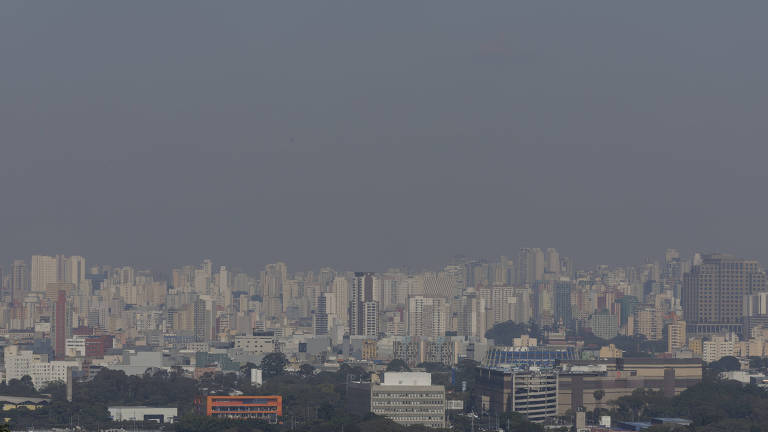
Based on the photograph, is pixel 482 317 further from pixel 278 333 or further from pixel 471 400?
pixel 471 400

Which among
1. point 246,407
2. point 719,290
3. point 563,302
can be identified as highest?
point 719,290

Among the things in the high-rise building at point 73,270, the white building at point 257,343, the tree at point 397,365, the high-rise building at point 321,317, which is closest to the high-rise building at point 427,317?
the high-rise building at point 321,317

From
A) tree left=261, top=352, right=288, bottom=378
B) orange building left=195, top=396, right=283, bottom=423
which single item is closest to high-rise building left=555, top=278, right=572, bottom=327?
tree left=261, top=352, right=288, bottom=378

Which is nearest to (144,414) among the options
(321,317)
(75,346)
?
(75,346)

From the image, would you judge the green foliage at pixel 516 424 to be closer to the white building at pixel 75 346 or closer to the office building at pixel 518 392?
the office building at pixel 518 392

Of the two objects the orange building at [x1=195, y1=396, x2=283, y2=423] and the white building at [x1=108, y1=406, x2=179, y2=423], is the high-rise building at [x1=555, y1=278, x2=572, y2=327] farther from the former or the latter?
the orange building at [x1=195, y1=396, x2=283, y2=423]

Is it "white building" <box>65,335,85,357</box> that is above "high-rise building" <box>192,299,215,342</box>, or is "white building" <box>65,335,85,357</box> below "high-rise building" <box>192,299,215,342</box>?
below

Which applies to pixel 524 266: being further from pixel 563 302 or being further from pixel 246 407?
pixel 246 407
